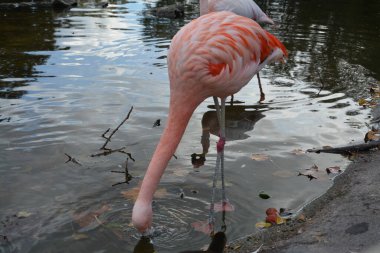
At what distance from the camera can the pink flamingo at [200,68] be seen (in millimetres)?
3170

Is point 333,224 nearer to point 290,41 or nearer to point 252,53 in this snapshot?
point 252,53

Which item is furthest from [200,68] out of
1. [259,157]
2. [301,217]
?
[259,157]

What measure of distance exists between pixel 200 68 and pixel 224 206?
122cm

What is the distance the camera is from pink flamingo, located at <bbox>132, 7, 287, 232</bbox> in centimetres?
317

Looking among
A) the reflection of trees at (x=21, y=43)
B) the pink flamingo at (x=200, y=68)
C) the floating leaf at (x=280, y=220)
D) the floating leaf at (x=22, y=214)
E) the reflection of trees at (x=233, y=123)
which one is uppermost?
the pink flamingo at (x=200, y=68)

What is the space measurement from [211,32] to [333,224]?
5.59 feet

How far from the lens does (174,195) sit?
4121 mm

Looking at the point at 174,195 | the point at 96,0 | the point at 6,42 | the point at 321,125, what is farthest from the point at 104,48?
the point at 96,0

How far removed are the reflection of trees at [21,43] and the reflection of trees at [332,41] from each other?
4.71 metres

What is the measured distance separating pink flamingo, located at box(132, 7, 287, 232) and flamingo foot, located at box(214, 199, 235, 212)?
34.5 inches

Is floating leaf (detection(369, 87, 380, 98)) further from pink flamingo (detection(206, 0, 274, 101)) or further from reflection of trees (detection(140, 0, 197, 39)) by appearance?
reflection of trees (detection(140, 0, 197, 39))

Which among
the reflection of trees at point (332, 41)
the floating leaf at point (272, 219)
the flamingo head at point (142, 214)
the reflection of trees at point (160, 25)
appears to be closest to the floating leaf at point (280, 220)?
the floating leaf at point (272, 219)

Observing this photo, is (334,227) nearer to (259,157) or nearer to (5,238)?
(259,157)

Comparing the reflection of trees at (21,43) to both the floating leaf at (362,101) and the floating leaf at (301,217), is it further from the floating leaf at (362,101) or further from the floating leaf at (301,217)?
the floating leaf at (362,101)
